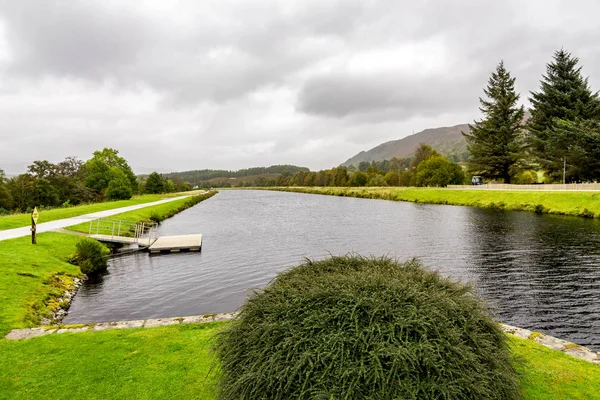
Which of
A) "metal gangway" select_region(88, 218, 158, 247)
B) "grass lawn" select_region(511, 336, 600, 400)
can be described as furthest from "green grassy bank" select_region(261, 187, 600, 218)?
"metal gangway" select_region(88, 218, 158, 247)

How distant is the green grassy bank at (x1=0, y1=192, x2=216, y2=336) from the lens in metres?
10.2

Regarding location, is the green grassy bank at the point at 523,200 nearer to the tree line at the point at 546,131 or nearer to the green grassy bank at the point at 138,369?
the tree line at the point at 546,131

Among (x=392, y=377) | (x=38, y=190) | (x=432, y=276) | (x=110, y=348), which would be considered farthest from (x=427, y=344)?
(x=38, y=190)

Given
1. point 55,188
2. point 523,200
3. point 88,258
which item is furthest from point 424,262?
point 55,188

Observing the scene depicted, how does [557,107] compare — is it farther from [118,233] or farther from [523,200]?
[118,233]

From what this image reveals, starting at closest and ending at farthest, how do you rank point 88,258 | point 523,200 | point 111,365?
point 111,365 → point 88,258 → point 523,200

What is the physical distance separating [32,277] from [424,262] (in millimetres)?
18848

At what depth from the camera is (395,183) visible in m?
121

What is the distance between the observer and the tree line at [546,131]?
45.7 m

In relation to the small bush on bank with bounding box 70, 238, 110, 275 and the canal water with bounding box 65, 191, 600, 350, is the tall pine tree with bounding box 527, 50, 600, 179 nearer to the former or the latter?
the canal water with bounding box 65, 191, 600, 350

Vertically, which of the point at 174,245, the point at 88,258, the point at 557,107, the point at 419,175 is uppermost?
the point at 557,107

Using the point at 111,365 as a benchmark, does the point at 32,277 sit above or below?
below

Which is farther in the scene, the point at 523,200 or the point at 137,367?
the point at 523,200

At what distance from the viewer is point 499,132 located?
63.1 meters
